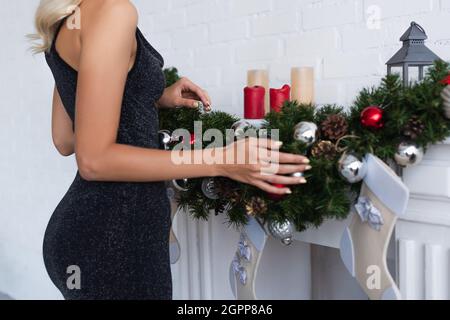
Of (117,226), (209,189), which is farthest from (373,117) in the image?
(117,226)

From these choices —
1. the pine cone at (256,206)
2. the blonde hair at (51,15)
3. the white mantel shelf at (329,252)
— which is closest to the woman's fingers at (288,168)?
the pine cone at (256,206)

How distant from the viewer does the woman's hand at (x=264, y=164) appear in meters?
0.95

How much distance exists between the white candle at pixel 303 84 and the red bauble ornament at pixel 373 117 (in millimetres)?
250

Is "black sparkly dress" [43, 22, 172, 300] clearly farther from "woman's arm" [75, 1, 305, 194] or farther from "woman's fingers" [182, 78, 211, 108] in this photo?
"woman's fingers" [182, 78, 211, 108]

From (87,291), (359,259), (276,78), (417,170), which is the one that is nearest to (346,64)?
(276,78)

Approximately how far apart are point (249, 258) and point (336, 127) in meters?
0.37

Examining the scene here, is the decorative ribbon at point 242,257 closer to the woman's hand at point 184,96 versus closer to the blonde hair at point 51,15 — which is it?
the woman's hand at point 184,96

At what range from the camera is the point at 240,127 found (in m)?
1.14

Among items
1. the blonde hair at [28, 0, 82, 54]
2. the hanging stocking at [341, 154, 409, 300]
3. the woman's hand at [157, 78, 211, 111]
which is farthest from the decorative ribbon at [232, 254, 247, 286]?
the blonde hair at [28, 0, 82, 54]

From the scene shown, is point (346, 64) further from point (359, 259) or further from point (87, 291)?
point (87, 291)

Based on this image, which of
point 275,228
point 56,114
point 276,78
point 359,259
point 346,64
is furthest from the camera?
point 276,78

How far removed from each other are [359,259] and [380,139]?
9.0 inches

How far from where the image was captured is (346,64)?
139 centimetres

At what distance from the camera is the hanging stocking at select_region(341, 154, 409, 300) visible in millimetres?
928
